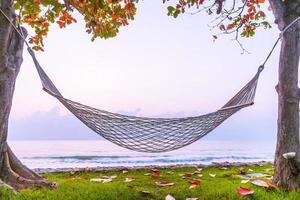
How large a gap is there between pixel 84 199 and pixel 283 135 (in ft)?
4.65

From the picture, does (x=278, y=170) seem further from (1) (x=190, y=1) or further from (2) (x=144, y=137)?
(1) (x=190, y=1)

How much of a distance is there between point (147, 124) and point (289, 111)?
100 cm

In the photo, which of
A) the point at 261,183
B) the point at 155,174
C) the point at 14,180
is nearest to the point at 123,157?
the point at 155,174

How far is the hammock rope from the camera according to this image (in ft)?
7.16

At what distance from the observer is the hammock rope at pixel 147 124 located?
7.16 feet

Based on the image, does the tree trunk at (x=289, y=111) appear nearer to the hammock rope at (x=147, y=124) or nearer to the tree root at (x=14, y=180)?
the hammock rope at (x=147, y=124)

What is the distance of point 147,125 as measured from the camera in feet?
7.23

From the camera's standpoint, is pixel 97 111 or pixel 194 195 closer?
pixel 97 111

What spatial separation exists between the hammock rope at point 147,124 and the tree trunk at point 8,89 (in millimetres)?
240

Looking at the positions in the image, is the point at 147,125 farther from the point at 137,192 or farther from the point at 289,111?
the point at 289,111

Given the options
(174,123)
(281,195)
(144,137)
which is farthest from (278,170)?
(144,137)

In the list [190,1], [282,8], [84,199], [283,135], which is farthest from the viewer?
[190,1]

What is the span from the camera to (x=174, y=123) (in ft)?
7.27

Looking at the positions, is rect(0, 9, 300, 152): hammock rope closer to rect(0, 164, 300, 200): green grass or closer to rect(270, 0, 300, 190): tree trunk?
rect(270, 0, 300, 190): tree trunk
